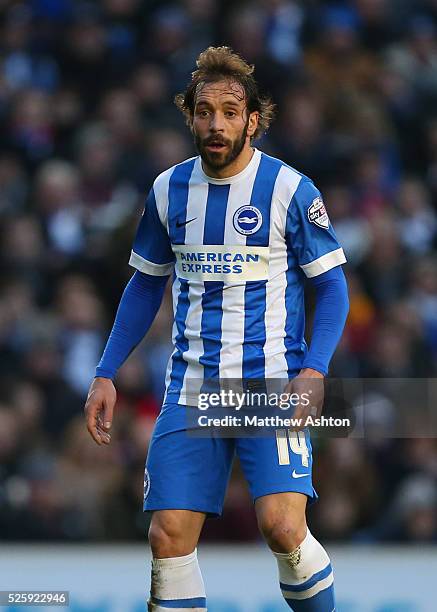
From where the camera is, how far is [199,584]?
474cm

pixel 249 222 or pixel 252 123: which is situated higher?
pixel 252 123

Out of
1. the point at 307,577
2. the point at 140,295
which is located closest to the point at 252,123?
the point at 140,295

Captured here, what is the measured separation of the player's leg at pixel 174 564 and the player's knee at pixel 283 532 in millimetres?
277

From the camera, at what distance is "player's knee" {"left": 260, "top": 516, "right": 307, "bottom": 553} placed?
4.66 m

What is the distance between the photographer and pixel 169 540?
4.70 meters

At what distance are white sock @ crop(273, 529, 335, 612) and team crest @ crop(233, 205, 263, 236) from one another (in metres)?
1.10

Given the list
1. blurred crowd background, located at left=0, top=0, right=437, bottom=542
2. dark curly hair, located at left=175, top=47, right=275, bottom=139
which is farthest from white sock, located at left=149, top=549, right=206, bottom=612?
blurred crowd background, located at left=0, top=0, right=437, bottom=542

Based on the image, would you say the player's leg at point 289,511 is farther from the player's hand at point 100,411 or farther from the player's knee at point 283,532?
the player's hand at point 100,411

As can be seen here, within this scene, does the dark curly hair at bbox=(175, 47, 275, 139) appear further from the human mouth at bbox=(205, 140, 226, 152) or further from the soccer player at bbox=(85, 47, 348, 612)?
the human mouth at bbox=(205, 140, 226, 152)

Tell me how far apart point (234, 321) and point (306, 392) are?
0.41 m

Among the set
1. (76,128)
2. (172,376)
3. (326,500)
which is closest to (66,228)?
(76,128)

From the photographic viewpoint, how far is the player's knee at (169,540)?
15.4ft

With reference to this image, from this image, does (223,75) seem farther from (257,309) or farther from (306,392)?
(306,392)

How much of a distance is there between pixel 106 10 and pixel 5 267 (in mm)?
2854
